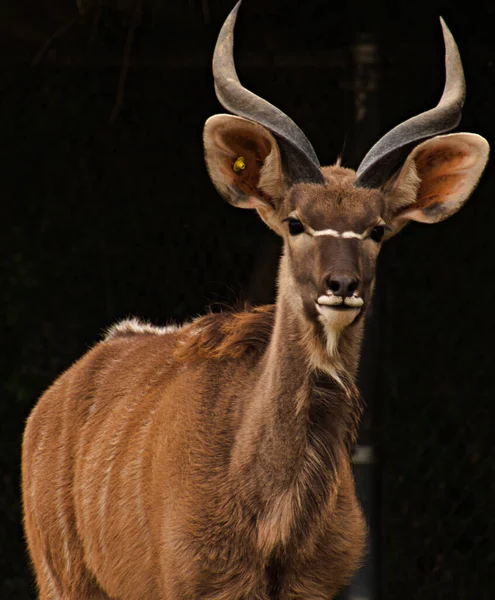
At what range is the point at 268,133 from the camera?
3.78 m

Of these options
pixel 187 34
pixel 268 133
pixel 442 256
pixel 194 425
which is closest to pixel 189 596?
pixel 194 425

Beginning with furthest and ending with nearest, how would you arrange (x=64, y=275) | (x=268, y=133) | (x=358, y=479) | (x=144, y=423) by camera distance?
1. (x=64, y=275)
2. (x=358, y=479)
3. (x=144, y=423)
4. (x=268, y=133)

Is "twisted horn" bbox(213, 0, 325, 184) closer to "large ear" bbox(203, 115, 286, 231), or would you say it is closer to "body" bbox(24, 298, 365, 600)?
"large ear" bbox(203, 115, 286, 231)

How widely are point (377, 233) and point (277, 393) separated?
54 cm

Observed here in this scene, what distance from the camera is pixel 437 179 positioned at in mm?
4055

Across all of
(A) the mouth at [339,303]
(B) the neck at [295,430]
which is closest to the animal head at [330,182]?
(A) the mouth at [339,303]

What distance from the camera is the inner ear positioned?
12.6 feet

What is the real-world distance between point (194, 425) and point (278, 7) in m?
2.39

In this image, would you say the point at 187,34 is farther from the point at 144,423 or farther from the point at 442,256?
the point at 144,423

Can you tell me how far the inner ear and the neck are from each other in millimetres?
307

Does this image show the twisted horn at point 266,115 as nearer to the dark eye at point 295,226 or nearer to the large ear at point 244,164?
the large ear at point 244,164

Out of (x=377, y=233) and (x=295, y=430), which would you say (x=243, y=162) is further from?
(x=295, y=430)

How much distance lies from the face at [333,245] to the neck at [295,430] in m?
0.12

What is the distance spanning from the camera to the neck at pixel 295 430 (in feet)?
12.4
